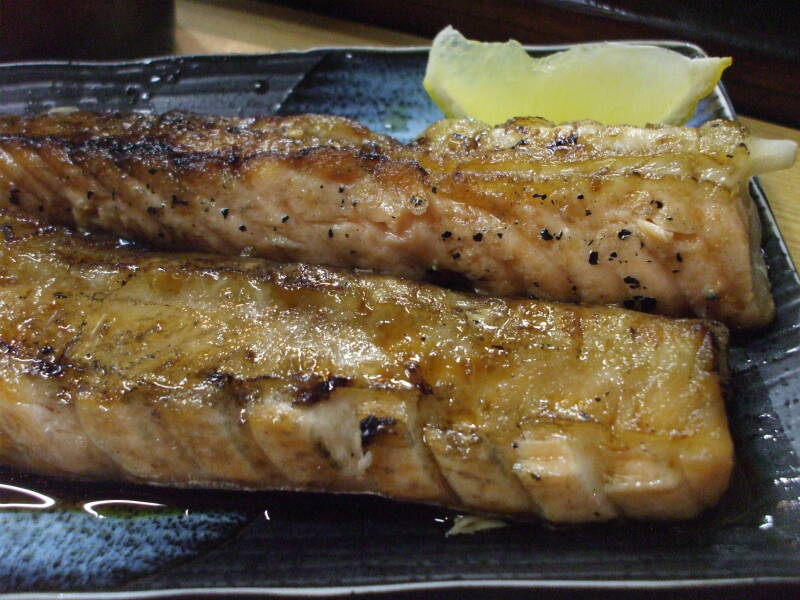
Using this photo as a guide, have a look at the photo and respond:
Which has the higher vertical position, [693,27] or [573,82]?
[693,27]

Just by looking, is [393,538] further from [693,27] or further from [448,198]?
[693,27]

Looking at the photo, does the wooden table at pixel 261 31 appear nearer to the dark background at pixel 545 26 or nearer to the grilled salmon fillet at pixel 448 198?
the dark background at pixel 545 26

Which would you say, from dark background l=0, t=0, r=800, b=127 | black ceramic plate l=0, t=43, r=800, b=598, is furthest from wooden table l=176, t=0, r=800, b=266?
Answer: black ceramic plate l=0, t=43, r=800, b=598

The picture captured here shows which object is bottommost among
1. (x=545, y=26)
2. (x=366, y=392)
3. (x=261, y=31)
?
(x=366, y=392)

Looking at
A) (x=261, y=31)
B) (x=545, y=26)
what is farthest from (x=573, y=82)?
(x=261, y=31)

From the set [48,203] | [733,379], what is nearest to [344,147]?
[48,203]
